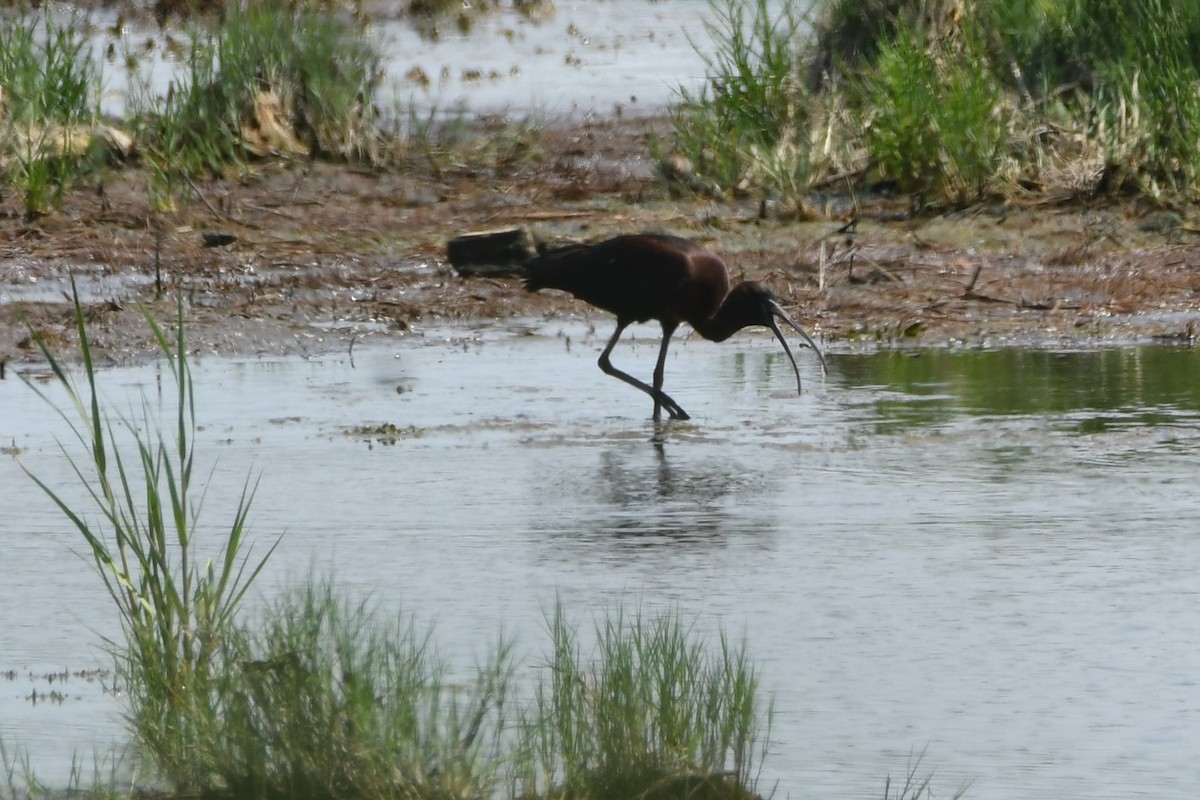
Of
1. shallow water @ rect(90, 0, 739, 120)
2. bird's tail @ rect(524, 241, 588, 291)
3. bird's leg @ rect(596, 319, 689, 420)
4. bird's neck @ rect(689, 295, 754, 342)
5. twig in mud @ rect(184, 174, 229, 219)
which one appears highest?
shallow water @ rect(90, 0, 739, 120)

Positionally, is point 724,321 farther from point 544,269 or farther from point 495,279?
point 495,279

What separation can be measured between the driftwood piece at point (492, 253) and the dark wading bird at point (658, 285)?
221 cm

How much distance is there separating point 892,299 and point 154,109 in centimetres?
583

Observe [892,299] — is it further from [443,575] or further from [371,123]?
[443,575]

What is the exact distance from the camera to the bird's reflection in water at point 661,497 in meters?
6.36

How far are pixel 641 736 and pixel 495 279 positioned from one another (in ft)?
26.5

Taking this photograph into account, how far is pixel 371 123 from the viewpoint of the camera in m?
14.2

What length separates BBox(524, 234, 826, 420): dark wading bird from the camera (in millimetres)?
9242

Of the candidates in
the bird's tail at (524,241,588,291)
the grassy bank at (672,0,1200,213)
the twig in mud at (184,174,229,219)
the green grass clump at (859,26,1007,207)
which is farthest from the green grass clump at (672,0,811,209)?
the bird's tail at (524,241,588,291)

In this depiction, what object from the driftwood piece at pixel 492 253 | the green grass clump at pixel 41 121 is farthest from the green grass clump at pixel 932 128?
the green grass clump at pixel 41 121

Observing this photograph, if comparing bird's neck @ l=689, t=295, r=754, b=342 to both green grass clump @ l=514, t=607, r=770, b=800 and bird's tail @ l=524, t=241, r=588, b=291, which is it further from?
green grass clump @ l=514, t=607, r=770, b=800

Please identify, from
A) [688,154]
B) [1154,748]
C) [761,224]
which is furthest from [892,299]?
[1154,748]

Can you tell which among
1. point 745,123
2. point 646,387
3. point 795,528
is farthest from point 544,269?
point 745,123

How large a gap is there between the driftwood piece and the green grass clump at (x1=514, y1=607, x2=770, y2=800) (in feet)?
25.8
